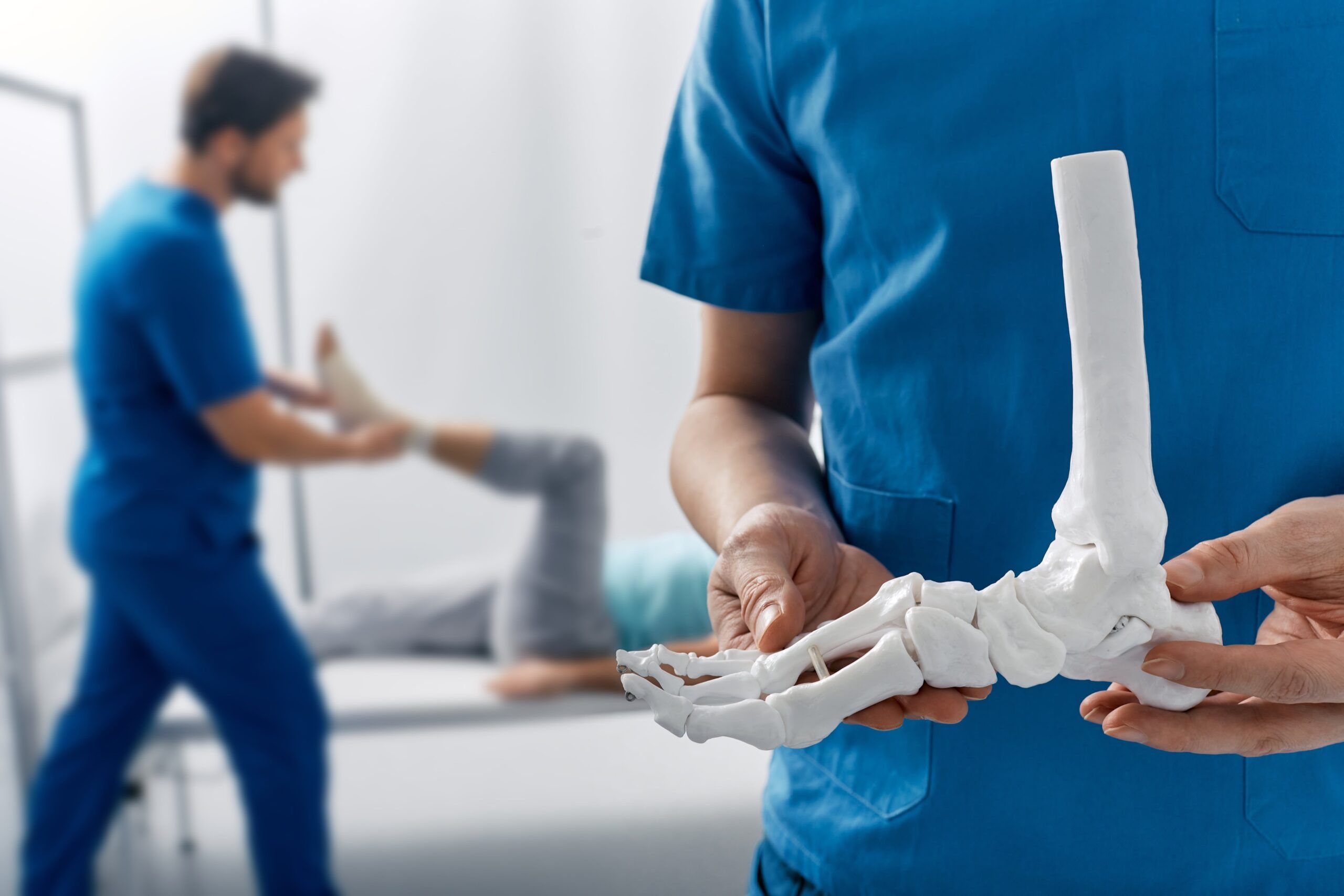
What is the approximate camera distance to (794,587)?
0.35 meters

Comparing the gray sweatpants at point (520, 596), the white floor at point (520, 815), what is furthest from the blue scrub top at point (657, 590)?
the white floor at point (520, 815)

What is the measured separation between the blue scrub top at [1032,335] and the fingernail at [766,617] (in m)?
0.13

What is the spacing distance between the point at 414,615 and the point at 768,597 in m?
1.19

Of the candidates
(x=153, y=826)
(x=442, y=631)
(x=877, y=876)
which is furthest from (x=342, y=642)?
(x=877, y=876)

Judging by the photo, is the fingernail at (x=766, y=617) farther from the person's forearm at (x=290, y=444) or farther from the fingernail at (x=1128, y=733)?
the person's forearm at (x=290, y=444)

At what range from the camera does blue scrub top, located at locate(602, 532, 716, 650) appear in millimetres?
1416

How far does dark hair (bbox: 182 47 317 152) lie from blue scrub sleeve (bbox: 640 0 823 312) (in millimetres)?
944

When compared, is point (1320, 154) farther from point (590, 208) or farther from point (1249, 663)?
point (590, 208)

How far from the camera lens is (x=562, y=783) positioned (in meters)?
1.53

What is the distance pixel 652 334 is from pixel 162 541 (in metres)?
0.67

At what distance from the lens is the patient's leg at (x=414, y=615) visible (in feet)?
4.73

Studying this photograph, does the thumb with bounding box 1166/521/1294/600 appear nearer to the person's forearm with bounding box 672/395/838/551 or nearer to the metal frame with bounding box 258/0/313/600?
the person's forearm with bounding box 672/395/838/551

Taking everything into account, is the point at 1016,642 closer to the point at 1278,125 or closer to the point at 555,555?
the point at 1278,125

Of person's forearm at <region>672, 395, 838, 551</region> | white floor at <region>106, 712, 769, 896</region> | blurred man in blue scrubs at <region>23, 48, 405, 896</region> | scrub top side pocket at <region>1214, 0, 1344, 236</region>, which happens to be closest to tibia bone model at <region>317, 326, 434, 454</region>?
blurred man in blue scrubs at <region>23, 48, 405, 896</region>
